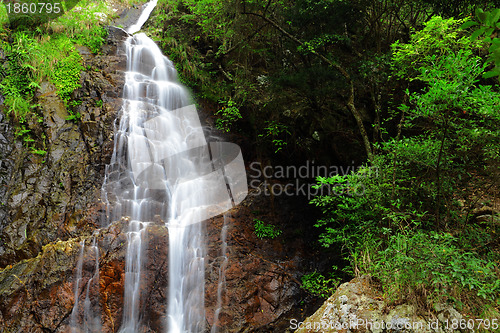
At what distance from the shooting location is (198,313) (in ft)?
20.6

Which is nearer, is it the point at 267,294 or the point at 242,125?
the point at 267,294

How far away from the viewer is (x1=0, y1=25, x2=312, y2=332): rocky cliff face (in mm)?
5715

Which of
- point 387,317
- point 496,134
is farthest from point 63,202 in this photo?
point 496,134

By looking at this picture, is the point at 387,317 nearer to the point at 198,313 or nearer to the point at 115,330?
the point at 198,313

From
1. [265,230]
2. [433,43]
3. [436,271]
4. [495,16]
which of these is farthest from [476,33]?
[265,230]

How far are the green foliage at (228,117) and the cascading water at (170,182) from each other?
70cm

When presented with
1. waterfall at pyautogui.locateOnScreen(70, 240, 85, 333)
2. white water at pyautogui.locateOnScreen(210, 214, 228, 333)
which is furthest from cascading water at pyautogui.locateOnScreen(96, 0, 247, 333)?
waterfall at pyautogui.locateOnScreen(70, 240, 85, 333)

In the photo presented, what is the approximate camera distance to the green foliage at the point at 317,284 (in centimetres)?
652

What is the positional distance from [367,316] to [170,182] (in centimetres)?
584

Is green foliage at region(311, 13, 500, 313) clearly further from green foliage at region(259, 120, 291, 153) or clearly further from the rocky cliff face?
green foliage at region(259, 120, 291, 153)

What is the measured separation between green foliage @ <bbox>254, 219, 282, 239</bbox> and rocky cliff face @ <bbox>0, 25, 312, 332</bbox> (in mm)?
160

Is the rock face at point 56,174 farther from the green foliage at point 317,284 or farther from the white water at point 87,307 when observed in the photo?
the green foliage at point 317,284

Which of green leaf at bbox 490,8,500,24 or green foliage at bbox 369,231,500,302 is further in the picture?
green foliage at bbox 369,231,500,302

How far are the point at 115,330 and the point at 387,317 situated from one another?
5.29 m
